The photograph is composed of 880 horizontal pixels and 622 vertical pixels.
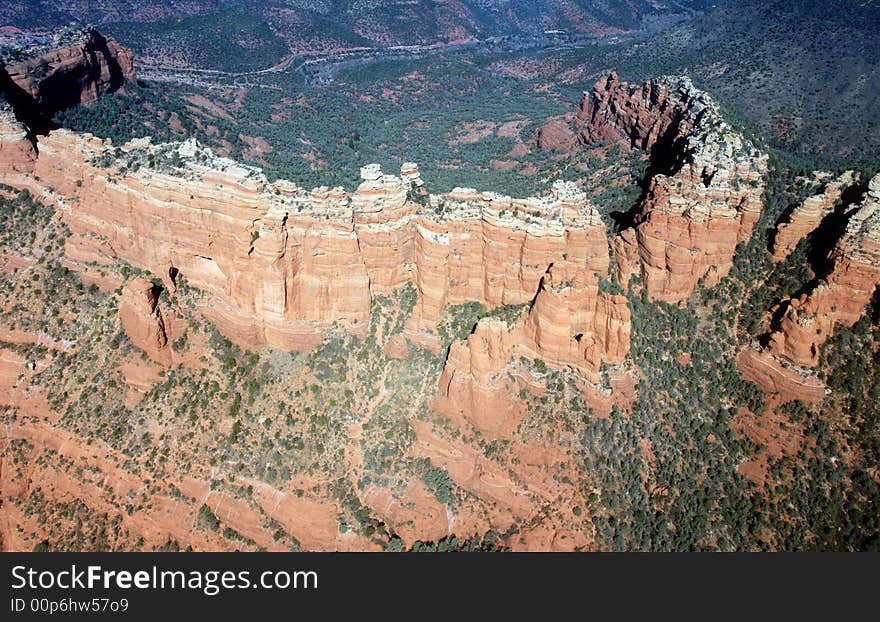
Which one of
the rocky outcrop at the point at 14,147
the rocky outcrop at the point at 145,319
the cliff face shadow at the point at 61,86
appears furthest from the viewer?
the cliff face shadow at the point at 61,86

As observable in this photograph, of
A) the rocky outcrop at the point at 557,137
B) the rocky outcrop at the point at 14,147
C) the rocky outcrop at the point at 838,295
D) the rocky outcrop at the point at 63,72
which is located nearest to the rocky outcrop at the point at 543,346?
the rocky outcrop at the point at 838,295

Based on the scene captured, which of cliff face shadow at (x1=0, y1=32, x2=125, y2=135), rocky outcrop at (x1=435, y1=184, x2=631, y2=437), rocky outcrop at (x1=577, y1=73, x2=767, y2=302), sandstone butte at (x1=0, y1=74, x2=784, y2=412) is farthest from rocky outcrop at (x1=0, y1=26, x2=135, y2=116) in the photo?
rocky outcrop at (x1=577, y1=73, x2=767, y2=302)

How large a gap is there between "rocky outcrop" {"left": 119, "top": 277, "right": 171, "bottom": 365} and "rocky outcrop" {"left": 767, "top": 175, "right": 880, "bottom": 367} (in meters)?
37.0

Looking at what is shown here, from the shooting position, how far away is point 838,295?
41.3 meters

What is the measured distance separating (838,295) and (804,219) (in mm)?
6139

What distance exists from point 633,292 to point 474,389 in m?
12.2

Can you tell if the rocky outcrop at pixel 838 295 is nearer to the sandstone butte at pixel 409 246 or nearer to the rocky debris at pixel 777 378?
the rocky debris at pixel 777 378

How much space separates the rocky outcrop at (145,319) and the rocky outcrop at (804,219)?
1540 inches

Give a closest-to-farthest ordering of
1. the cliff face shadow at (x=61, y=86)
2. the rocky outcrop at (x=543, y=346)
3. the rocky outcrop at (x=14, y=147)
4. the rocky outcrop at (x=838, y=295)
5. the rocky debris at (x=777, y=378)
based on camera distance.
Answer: the rocky outcrop at (x=838, y=295)
the rocky debris at (x=777, y=378)
the rocky outcrop at (x=543, y=346)
the rocky outcrop at (x=14, y=147)
the cliff face shadow at (x=61, y=86)

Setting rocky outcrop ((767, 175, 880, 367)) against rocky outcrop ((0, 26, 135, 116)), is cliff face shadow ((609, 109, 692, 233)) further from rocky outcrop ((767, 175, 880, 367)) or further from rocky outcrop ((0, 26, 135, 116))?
rocky outcrop ((0, 26, 135, 116))

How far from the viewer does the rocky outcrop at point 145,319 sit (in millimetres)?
45781

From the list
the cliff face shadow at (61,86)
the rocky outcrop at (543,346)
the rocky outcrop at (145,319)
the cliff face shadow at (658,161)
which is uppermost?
the cliff face shadow at (658,161)

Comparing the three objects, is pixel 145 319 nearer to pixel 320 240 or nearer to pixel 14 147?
pixel 320 240

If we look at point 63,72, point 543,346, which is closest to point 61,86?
point 63,72
